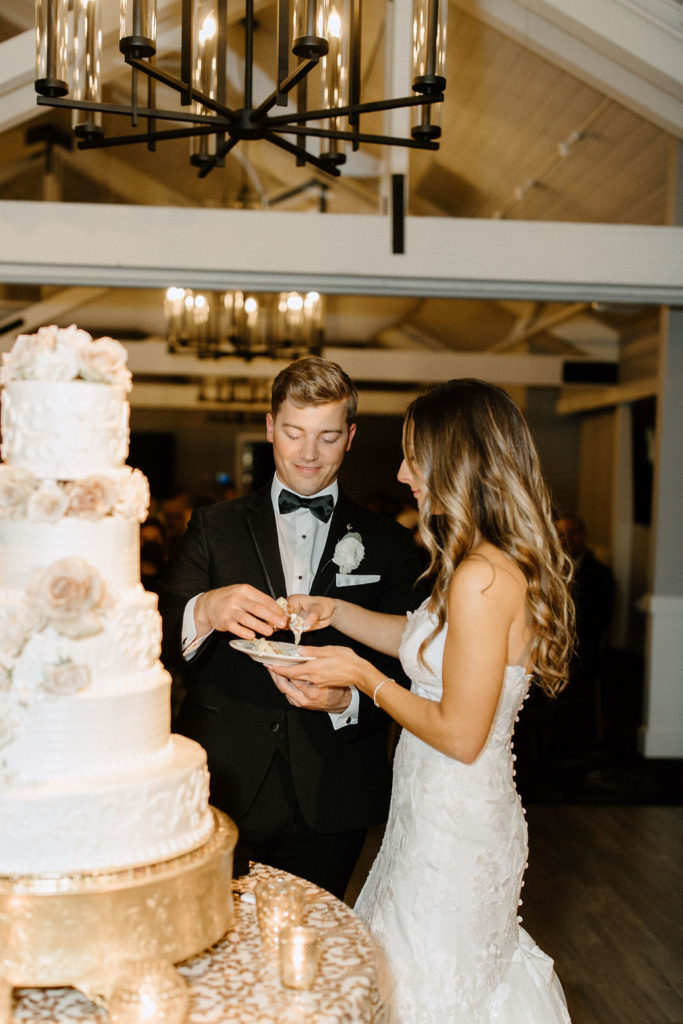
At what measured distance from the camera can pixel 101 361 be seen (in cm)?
158

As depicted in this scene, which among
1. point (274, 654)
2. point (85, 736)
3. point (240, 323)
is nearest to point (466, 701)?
point (274, 654)

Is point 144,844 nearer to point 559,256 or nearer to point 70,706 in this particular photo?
point 70,706

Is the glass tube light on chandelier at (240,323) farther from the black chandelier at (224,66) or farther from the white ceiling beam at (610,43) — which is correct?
the black chandelier at (224,66)

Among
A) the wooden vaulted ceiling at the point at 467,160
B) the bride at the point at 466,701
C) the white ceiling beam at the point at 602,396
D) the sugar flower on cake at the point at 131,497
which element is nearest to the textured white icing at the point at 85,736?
the sugar flower on cake at the point at 131,497

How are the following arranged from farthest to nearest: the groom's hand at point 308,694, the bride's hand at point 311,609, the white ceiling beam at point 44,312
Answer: the white ceiling beam at point 44,312
the bride's hand at point 311,609
the groom's hand at point 308,694

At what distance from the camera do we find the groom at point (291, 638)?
238cm

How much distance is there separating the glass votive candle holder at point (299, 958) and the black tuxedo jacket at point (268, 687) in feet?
2.77

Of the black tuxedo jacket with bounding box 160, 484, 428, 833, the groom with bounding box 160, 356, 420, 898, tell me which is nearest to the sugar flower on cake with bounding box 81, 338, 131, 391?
the groom with bounding box 160, 356, 420, 898

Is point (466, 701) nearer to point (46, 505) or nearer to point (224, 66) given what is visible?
point (46, 505)

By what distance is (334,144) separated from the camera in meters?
3.01

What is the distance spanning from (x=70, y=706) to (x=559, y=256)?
3.52 meters

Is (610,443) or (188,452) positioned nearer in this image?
(610,443)

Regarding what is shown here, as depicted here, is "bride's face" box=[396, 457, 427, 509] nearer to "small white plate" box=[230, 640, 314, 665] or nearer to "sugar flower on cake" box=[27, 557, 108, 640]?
"small white plate" box=[230, 640, 314, 665]

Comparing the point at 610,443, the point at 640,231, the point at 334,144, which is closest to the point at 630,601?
the point at 610,443
